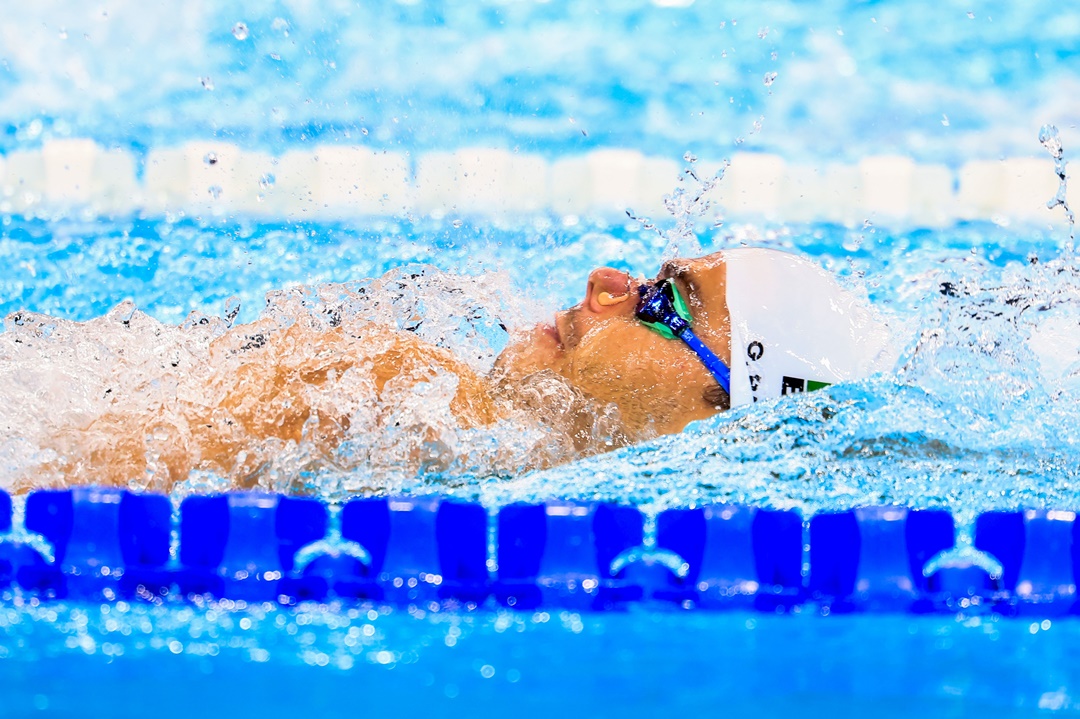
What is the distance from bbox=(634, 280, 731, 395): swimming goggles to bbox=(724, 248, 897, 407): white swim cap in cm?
3

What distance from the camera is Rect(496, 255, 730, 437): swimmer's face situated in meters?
1.93

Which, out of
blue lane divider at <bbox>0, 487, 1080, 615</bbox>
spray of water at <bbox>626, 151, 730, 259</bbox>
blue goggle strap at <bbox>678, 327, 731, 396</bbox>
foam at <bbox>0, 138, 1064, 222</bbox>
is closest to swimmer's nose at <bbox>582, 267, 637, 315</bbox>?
blue goggle strap at <bbox>678, 327, 731, 396</bbox>

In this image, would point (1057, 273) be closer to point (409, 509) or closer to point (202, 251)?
point (409, 509)

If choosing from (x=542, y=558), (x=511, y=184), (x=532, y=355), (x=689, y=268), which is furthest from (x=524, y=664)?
(x=511, y=184)

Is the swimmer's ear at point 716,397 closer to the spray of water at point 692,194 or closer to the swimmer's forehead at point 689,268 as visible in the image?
the swimmer's forehead at point 689,268

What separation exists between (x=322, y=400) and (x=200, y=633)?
0.54 meters

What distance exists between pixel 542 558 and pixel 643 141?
16.0 ft

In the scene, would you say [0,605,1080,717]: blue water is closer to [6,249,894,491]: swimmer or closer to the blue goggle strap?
[6,249,894,491]: swimmer

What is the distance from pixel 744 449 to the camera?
5.72 feet

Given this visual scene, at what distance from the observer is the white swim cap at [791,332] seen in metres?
1.93

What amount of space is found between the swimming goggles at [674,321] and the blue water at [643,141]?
4.5 inches

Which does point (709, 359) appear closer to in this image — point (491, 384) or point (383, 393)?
point (491, 384)

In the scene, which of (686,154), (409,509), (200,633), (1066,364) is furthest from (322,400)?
(686,154)

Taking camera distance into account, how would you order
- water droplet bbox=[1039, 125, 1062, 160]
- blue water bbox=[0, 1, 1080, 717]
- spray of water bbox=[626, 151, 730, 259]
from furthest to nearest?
water droplet bbox=[1039, 125, 1062, 160] → spray of water bbox=[626, 151, 730, 259] → blue water bbox=[0, 1, 1080, 717]
